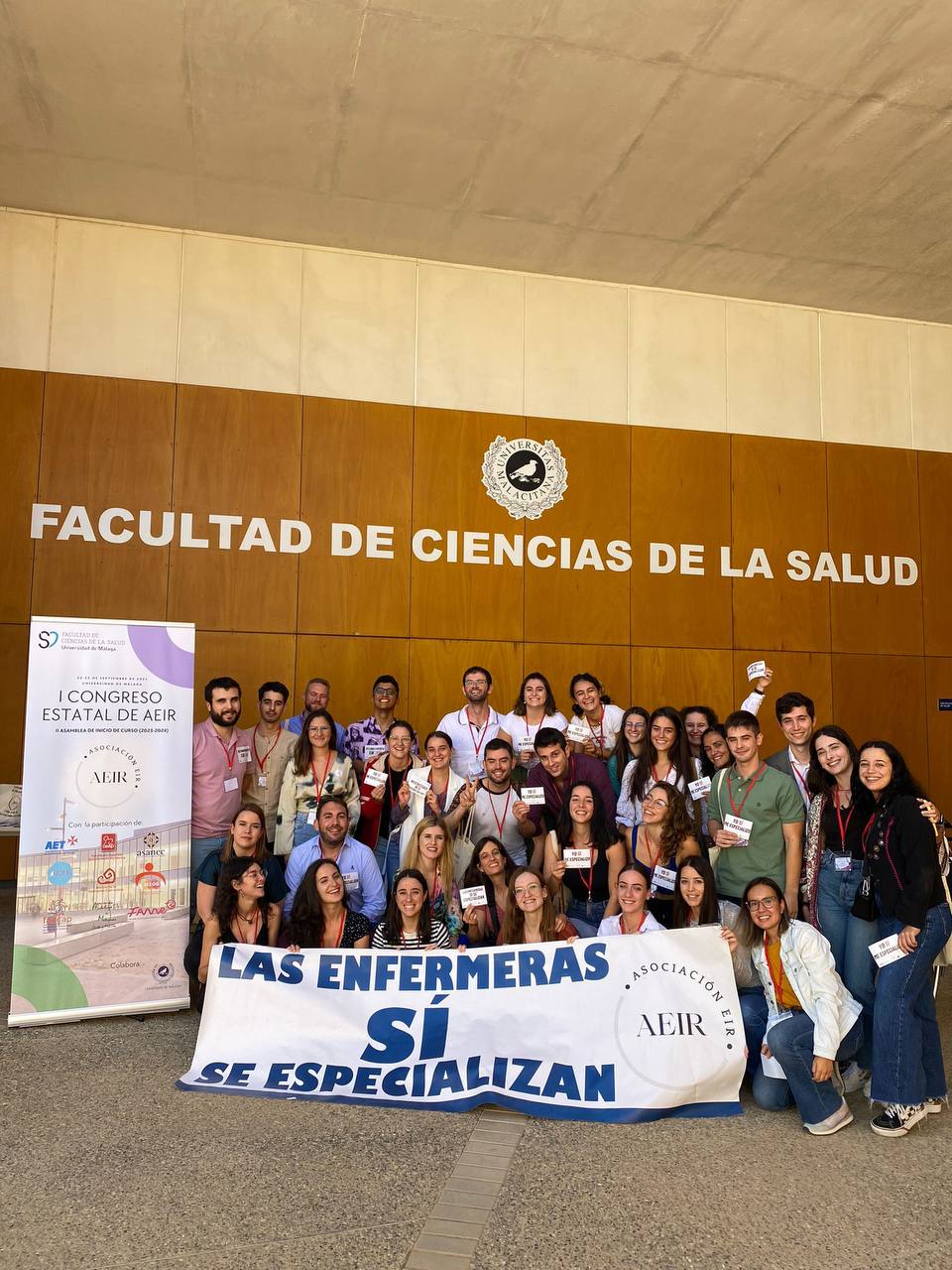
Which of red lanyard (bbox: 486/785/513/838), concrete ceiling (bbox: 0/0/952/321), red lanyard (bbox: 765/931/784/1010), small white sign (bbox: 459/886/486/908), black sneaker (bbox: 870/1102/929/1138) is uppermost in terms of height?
concrete ceiling (bbox: 0/0/952/321)

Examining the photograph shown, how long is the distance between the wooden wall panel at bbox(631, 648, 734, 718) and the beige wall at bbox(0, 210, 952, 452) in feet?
7.39

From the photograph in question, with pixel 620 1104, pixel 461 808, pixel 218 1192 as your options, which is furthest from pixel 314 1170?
pixel 461 808

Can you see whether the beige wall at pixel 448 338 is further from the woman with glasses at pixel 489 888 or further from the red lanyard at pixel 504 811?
the woman with glasses at pixel 489 888

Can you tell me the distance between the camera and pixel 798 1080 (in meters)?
3.85

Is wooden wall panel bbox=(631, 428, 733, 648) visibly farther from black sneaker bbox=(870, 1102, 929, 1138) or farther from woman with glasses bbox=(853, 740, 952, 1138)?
black sneaker bbox=(870, 1102, 929, 1138)

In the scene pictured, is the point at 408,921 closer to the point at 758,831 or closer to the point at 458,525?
the point at 758,831

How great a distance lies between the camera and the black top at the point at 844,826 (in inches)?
172

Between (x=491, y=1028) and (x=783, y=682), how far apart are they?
6115 millimetres

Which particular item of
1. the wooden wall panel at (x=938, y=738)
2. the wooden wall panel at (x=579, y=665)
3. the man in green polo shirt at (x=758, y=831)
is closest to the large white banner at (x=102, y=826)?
the man in green polo shirt at (x=758, y=831)

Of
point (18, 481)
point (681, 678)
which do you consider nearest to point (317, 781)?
point (18, 481)

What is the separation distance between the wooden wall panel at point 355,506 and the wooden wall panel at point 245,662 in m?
0.34

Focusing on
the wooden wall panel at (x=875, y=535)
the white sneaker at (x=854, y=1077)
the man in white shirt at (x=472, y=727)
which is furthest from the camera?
the wooden wall panel at (x=875, y=535)

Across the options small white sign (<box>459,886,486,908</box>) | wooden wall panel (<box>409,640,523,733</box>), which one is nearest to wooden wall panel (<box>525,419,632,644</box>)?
wooden wall panel (<box>409,640,523,733</box>)

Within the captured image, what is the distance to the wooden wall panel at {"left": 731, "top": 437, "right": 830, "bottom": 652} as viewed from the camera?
9.59m
